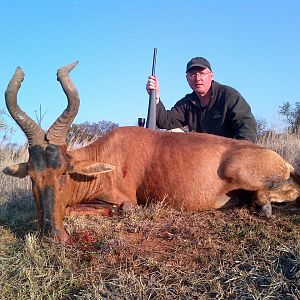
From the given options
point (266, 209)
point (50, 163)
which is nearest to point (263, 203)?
point (266, 209)

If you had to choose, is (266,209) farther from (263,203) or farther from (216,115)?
(216,115)

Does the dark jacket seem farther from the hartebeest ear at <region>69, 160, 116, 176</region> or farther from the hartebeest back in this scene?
the hartebeest ear at <region>69, 160, 116, 176</region>

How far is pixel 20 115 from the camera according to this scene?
4.90 metres

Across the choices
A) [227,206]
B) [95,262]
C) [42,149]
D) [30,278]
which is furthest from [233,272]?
[42,149]

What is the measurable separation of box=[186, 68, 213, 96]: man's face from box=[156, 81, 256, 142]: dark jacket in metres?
0.14

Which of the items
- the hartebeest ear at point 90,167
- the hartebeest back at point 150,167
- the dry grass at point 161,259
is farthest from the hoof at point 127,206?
the hartebeest ear at point 90,167

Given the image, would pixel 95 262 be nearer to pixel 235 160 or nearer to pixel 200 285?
pixel 200 285

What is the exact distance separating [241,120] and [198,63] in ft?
4.32

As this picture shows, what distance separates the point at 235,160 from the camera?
5207mm

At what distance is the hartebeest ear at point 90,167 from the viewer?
4.99 m

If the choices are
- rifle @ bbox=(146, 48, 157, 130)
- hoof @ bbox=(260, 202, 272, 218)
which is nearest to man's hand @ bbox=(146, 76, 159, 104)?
rifle @ bbox=(146, 48, 157, 130)

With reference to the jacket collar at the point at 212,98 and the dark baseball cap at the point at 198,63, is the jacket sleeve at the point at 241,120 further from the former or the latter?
the dark baseball cap at the point at 198,63

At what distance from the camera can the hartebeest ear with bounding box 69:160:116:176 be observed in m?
4.99

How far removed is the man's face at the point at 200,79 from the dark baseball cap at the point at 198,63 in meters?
0.06
